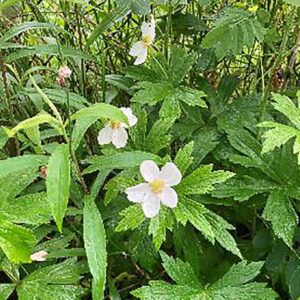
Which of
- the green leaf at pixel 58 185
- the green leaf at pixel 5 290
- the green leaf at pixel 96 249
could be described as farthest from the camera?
the green leaf at pixel 5 290

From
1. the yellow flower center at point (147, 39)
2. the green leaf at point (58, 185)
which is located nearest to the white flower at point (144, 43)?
the yellow flower center at point (147, 39)

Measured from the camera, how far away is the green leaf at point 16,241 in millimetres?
915

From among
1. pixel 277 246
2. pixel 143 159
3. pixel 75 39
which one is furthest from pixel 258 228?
pixel 75 39

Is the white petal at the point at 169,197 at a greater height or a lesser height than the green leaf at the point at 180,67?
lesser

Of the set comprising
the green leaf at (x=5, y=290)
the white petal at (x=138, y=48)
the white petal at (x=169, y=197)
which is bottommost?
the green leaf at (x=5, y=290)

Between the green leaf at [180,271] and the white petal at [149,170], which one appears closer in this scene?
the white petal at [149,170]

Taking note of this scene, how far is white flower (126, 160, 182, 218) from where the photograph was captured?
992mm

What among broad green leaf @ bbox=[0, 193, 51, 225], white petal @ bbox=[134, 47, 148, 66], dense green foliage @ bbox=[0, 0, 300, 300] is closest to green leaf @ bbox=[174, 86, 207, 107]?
dense green foliage @ bbox=[0, 0, 300, 300]

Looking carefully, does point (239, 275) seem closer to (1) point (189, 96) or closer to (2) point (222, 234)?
(2) point (222, 234)

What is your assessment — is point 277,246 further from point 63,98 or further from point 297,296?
point 63,98

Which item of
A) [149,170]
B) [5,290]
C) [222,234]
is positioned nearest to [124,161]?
[149,170]

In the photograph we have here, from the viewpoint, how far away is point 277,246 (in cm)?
125

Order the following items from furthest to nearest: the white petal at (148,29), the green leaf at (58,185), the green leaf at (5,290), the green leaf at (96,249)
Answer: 1. the white petal at (148,29)
2. the green leaf at (5,290)
3. the green leaf at (96,249)
4. the green leaf at (58,185)

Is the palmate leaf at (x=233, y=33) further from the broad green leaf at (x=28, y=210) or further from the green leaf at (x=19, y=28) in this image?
the broad green leaf at (x=28, y=210)
